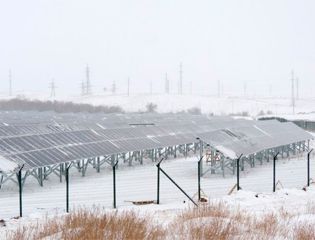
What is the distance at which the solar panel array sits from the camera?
20781 mm

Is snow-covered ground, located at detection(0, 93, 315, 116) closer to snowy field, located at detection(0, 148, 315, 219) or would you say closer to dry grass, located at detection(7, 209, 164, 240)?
snowy field, located at detection(0, 148, 315, 219)

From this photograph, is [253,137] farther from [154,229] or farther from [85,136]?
[154,229]

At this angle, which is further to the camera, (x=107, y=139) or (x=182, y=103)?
(x=182, y=103)

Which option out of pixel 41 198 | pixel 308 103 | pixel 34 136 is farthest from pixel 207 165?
pixel 308 103

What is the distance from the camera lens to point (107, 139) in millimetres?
26984

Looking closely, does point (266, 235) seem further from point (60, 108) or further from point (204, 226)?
point (60, 108)

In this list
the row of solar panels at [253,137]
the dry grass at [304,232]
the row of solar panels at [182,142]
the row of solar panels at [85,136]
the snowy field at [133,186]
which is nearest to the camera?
the dry grass at [304,232]

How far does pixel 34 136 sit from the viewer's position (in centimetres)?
2266

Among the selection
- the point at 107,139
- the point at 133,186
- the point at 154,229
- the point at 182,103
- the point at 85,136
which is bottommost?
the point at 133,186

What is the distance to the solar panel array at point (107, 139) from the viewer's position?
20.8 meters

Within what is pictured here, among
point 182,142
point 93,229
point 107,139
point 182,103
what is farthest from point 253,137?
point 182,103

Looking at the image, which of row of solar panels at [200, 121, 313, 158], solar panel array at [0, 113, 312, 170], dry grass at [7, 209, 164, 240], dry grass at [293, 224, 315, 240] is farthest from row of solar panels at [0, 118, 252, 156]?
dry grass at [293, 224, 315, 240]

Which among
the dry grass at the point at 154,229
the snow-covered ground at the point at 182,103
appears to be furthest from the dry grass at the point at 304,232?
the snow-covered ground at the point at 182,103

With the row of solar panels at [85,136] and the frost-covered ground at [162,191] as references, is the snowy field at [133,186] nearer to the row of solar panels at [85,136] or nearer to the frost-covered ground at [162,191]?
the frost-covered ground at [162,191]
